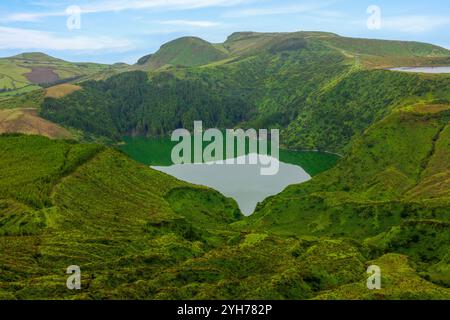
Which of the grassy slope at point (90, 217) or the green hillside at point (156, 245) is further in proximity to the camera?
the grassy slope at point (90, 217)

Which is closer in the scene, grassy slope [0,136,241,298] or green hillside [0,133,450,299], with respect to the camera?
green hillside [0,133,450,299]

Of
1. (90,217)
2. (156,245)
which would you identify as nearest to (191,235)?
(156,245)

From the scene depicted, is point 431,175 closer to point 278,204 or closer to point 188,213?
point 278,204

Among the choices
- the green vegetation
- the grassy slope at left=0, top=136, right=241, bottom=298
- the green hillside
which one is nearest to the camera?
the green hillside

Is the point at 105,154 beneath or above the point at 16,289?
above

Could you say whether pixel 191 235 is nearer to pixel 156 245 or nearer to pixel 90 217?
pixel 156 245

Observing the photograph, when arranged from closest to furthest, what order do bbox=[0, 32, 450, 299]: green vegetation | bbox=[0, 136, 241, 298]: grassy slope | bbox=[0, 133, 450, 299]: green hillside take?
bbox=[0, 133, 450, 299]: green hillside < bbox=[0, 32, 450, 299]: green vegetation < bbox=[0, 136, 241, 298]: grassy slope

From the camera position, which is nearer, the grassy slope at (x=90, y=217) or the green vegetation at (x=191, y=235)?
the green vegetation at (x=191, y=235)

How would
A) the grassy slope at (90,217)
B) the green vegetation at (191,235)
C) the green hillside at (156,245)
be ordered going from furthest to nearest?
1. the grassy slope at (90,217)
2. the green vegetation at (191,235)
3. the green hillside at (156,245)

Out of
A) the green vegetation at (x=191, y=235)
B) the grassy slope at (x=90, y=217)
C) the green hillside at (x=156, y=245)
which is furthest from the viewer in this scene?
the grassy slope at (x=90, y=217)

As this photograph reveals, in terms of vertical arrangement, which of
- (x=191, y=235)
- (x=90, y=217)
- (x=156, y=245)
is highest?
(x=90, y=217)
